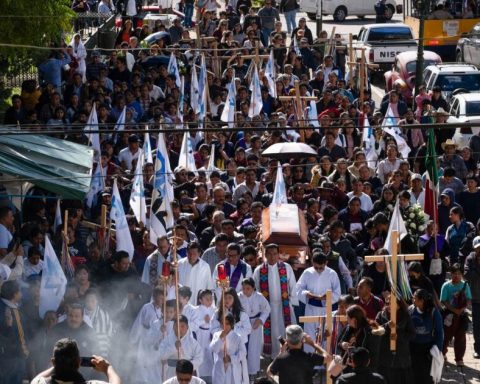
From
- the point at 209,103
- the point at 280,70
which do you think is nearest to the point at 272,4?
the point at 280,70

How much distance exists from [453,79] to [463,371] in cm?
1400

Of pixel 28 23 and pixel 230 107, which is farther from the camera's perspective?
pixel 28 23

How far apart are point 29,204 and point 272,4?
19.1 metres

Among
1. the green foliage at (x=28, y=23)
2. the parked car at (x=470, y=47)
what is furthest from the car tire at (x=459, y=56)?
the green foliage at (x=28, y=23)

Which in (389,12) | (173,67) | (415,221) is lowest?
(415,221)

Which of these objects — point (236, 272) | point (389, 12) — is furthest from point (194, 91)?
point (389, 12)

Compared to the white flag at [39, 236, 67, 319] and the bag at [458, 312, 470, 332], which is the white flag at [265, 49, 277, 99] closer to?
the bag at [458, 312, 470, 332]

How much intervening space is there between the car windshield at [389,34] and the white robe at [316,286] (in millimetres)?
20787

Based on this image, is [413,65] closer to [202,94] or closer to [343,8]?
[202,94]

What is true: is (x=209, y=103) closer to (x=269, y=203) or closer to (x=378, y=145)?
(x=378, y=145)

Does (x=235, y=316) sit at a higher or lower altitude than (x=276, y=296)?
higher

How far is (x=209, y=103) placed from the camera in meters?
26.6

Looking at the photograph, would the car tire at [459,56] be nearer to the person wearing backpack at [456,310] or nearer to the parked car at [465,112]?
the parked car at [465,112]

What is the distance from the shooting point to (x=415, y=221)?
1902 centimetres
